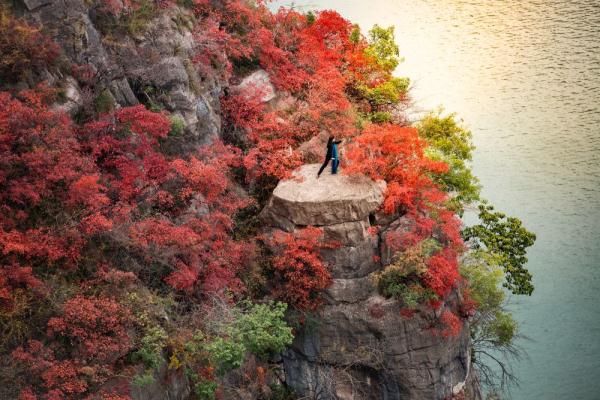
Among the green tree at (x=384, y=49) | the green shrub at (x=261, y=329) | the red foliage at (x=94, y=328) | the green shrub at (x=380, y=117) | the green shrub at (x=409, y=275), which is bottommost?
the green shrub at (x=261, y=329)

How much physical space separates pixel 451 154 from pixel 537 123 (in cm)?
1028

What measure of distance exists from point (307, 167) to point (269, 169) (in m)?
1.44

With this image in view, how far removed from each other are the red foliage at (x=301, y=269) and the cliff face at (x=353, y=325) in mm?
438

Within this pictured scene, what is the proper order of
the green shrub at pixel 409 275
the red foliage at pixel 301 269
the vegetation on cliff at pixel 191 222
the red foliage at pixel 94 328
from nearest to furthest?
1. the red foliage at pixel 94 328
2. the vegetation on cliff at pixel 191 222
3. the green shrub at pixel 409 275
4. the red foliage at pixel 301 269

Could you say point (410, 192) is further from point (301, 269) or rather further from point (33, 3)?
point (33, 3)

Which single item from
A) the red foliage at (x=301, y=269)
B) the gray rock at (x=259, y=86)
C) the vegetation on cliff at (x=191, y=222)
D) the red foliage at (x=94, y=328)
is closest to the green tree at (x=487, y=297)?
the vegetation on cliff at (x=191, y=222)

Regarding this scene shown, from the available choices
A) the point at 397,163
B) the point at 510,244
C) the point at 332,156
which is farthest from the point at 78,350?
the point at 510,244

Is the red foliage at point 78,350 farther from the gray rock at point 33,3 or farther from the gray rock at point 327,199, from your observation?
the gray rock at point 33,3

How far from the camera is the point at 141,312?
14133mm

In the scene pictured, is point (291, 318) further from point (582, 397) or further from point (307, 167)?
point (582, 397)

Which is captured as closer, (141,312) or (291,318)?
(141,312)

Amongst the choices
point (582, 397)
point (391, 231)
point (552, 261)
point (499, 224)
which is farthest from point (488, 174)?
point (391, 231)

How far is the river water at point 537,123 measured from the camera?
26578 mm

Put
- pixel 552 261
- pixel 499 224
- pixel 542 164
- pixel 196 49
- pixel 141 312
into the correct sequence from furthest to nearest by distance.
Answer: pixel 542 164
pixel 552 261
pixel 499 224
pixel 196 49
pixel 141 312
